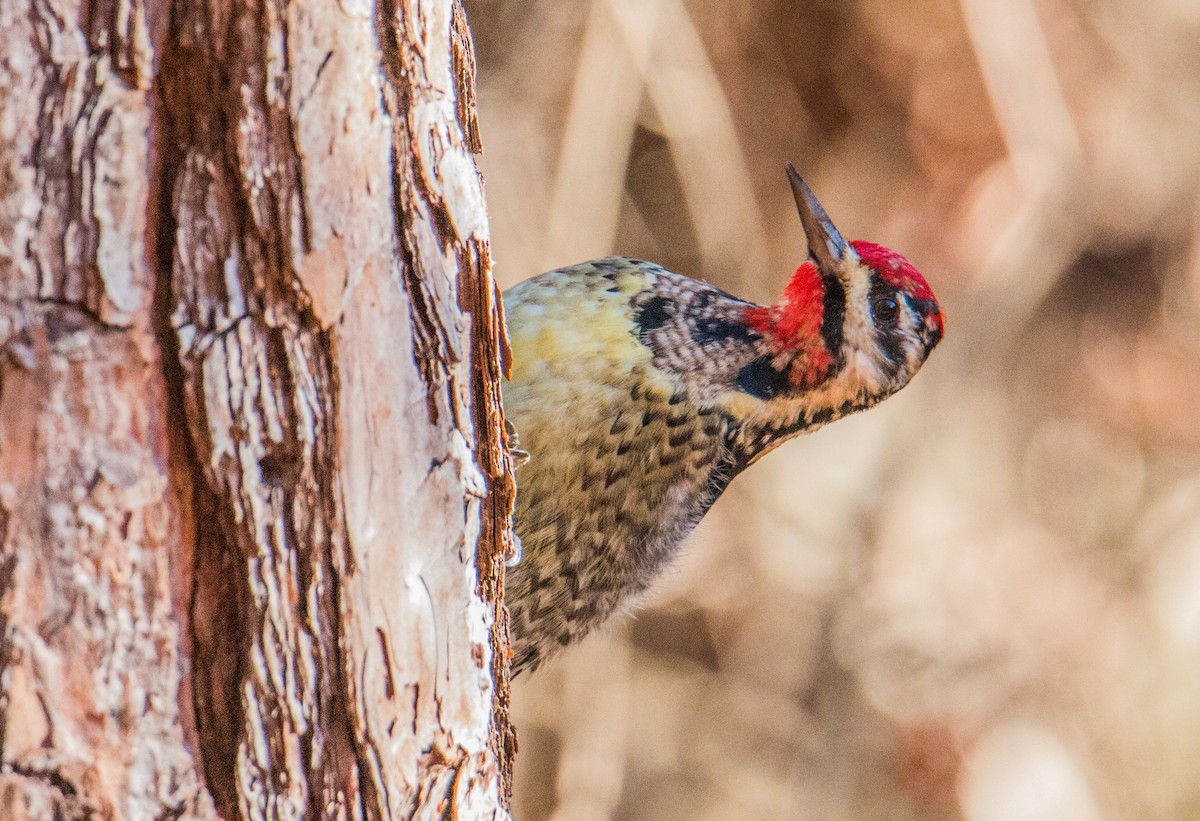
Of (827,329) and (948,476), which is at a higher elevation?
(827,329)

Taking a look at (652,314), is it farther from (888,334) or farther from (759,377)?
(888,334)

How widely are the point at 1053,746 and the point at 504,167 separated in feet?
10.8

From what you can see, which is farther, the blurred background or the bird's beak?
the blurred background

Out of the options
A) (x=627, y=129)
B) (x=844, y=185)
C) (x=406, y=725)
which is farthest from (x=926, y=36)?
(x=406, y=725)

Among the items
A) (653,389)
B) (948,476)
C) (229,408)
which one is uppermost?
(229,408)

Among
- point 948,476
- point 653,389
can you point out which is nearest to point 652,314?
point 653,389

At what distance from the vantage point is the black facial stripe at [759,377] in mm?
2387

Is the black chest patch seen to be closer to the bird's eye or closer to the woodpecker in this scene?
the woodpecker

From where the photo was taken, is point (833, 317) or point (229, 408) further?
point (833, 317)

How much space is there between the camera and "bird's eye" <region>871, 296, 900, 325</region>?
241cm

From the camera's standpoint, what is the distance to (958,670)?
16.1 feet

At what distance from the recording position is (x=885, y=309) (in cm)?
242

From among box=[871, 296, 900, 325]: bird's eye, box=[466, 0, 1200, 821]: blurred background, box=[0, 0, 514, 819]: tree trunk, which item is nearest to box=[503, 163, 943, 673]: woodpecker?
box=[871, 296, 900, 325]: bird's eye

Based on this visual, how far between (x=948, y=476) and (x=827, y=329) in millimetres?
2911
